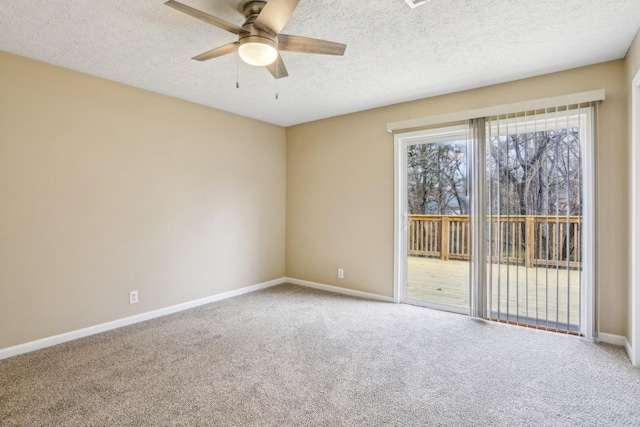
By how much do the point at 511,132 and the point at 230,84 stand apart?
283 centimetres

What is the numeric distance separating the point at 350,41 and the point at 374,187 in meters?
Answer: 2.04

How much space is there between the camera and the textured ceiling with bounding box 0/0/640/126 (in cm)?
204

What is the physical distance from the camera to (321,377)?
7.43 ft

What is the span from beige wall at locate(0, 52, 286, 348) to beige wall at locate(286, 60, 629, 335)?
0.80 metres

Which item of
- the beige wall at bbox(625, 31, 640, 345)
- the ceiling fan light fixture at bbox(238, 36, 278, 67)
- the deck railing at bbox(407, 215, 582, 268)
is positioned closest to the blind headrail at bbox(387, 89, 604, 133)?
the beige wall at bbox(625, 31, 640, 345)

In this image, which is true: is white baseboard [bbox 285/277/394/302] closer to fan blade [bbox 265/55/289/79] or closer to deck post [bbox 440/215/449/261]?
deck post [bbox 440/215/449/261]

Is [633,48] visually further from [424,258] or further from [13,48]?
[13,48]

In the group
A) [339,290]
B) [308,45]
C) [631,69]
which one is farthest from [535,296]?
[308,45]

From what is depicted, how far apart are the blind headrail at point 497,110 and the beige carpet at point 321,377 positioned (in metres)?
2.10

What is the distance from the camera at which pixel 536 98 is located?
10.1ft

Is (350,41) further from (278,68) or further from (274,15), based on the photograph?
(274,15)

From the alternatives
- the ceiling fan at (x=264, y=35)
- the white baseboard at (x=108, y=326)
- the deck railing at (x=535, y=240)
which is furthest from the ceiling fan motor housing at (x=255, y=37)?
the white baseboard at (x=108, y=326)

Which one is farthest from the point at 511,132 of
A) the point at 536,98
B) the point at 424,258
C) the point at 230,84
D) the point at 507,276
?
the point at 230,84

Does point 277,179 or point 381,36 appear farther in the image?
point 277,179
